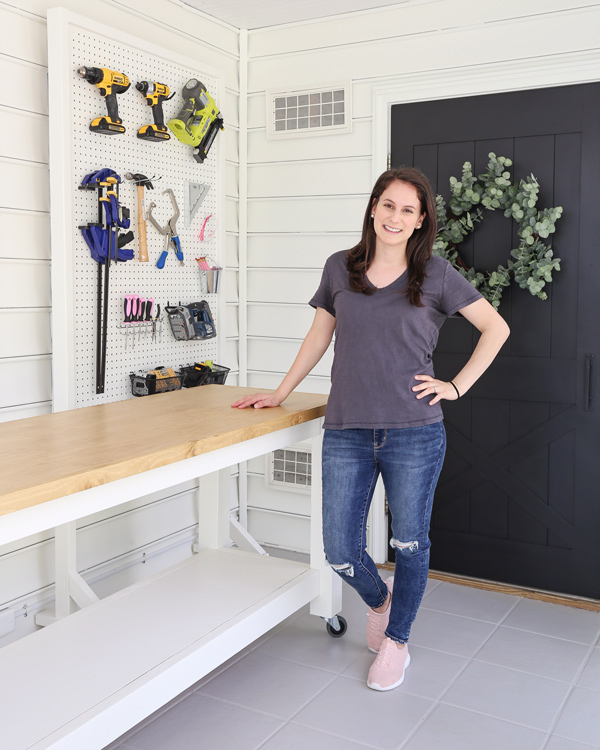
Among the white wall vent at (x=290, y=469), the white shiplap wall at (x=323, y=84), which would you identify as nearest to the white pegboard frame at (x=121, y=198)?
the white shiplap wall at (x=323, y=84)

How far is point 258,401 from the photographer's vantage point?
281cm

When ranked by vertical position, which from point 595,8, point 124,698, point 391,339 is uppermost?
point 595,8

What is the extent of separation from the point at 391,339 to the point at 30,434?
115 centimetres

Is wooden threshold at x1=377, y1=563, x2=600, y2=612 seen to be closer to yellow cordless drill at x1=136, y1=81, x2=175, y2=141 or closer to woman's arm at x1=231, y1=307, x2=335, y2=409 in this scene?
woman's arm at x1=231, y1=307, x2=335, y2=409

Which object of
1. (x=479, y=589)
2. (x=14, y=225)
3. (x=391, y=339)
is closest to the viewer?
(x=391, y=339)

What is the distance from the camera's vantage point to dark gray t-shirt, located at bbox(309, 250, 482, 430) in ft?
8.47

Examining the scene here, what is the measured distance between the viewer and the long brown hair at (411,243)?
2598 mm

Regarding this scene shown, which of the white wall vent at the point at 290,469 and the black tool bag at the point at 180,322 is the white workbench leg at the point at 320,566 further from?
the white wall vent at the point at 290,469

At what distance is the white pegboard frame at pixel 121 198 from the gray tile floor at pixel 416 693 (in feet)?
4.03

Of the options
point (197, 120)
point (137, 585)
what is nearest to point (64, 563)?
point (137, 585)

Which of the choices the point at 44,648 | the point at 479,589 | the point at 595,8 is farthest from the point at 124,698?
the point at 595,8

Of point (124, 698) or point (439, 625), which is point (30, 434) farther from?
point (439, 625)

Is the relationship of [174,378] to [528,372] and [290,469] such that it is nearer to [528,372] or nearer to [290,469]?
[290,469]

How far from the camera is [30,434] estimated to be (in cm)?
223
